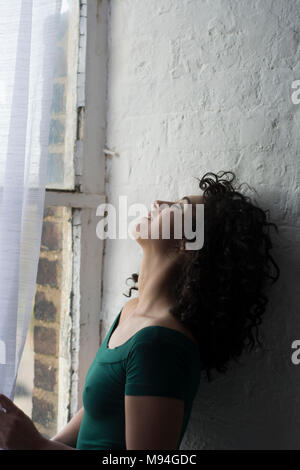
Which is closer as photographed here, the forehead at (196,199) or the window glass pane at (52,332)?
the forehead at (196,199)

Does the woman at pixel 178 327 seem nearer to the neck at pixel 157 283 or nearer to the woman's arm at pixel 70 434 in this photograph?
the neck at pixel 157 283

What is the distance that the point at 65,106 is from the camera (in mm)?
1456

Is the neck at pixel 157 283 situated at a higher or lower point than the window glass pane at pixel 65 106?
lower

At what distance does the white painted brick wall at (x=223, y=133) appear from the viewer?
3.59ft

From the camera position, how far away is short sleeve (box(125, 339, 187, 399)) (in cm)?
94

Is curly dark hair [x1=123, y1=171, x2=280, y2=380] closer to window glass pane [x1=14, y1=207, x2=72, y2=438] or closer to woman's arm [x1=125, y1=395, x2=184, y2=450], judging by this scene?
woman's arm [x1=125, y1=395, x2=184, y2=450]

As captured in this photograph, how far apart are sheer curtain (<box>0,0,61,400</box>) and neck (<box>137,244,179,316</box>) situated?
32 cm

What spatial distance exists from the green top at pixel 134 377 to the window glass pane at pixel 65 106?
608mm

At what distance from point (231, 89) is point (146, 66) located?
0.33 meters

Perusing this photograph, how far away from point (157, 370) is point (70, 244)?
0.63 metres

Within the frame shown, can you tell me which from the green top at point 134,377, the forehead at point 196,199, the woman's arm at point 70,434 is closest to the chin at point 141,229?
the forehead at point 196,199

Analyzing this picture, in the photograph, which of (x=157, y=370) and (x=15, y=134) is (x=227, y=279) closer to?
(x=157, y=370)

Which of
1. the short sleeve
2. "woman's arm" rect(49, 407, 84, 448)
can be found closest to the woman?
the short sleeve

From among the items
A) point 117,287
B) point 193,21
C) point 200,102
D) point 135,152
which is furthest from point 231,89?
point 117,287
